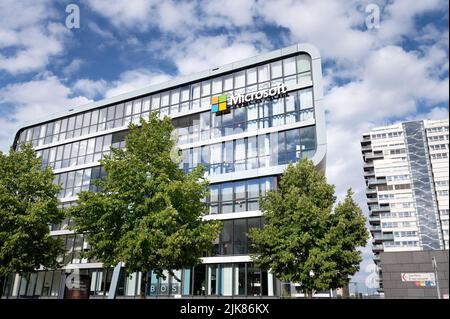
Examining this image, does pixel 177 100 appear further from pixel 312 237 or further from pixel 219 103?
pixel 312 237

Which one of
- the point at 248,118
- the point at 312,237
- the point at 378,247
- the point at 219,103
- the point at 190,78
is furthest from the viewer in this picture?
the point at 378,247

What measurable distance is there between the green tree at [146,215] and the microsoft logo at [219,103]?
1446 cm

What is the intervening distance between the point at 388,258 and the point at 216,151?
52.0 feet

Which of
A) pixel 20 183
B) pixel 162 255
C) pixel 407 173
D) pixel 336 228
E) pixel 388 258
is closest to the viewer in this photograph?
pixel 162 255

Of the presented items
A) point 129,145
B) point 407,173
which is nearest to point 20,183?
point 129,145

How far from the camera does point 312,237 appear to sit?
22.1 meters

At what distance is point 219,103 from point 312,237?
56.8 ft

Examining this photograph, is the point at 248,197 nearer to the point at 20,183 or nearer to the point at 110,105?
the point at 20,183

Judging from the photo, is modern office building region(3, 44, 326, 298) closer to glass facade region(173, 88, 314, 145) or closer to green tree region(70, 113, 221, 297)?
glass facade region(173, 88, 314, 145)

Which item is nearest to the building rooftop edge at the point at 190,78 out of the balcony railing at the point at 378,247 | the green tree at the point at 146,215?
the green tree at the point at 146,215

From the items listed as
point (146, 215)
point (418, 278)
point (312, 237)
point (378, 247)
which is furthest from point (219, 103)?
point (378, 247)

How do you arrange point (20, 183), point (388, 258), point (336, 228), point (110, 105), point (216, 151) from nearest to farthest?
point (336, 228)
point (20, 183)
point (388, 258)
point (216, 151)
point (110, 105)

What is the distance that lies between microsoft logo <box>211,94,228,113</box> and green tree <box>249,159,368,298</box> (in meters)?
13.4

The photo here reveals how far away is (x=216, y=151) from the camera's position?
115 feet
